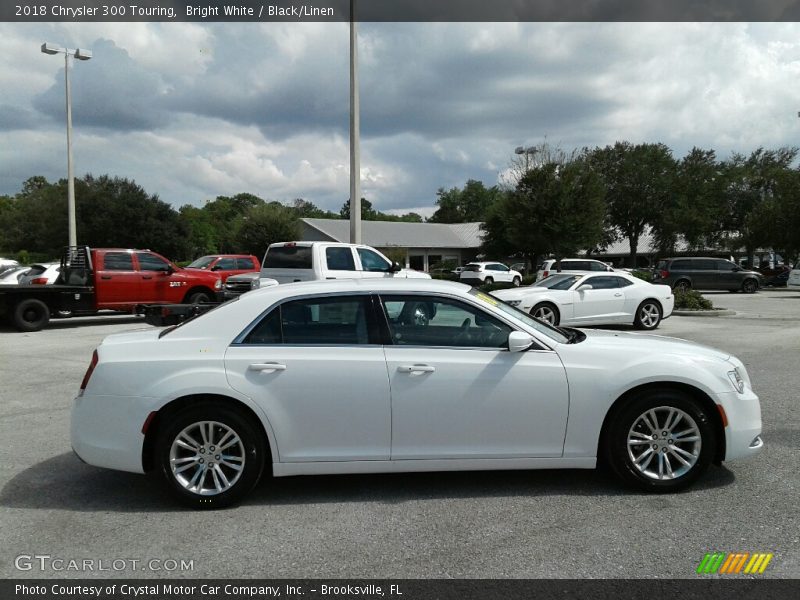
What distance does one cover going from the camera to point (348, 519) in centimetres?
421

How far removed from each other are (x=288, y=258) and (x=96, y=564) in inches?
418

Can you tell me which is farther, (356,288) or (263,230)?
(263,230)

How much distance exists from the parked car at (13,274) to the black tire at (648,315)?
19.4 meters

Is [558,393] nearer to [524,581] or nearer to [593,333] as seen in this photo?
[593,333]

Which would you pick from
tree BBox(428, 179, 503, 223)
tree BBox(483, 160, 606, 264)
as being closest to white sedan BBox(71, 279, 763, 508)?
tree BBox(483, 160, 606, 264)

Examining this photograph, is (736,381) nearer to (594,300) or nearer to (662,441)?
(662,441)

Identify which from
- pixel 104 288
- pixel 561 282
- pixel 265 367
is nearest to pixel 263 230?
pixel 104 288

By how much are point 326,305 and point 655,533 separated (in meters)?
2.59

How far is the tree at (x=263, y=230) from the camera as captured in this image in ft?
174

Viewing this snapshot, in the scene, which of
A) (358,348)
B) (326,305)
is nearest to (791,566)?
(358,348)

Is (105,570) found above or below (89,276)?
below

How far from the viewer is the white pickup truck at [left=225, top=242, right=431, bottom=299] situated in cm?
1355

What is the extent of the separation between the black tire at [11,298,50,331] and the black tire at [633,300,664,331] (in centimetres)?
1383

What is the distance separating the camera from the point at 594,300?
14750 mm
